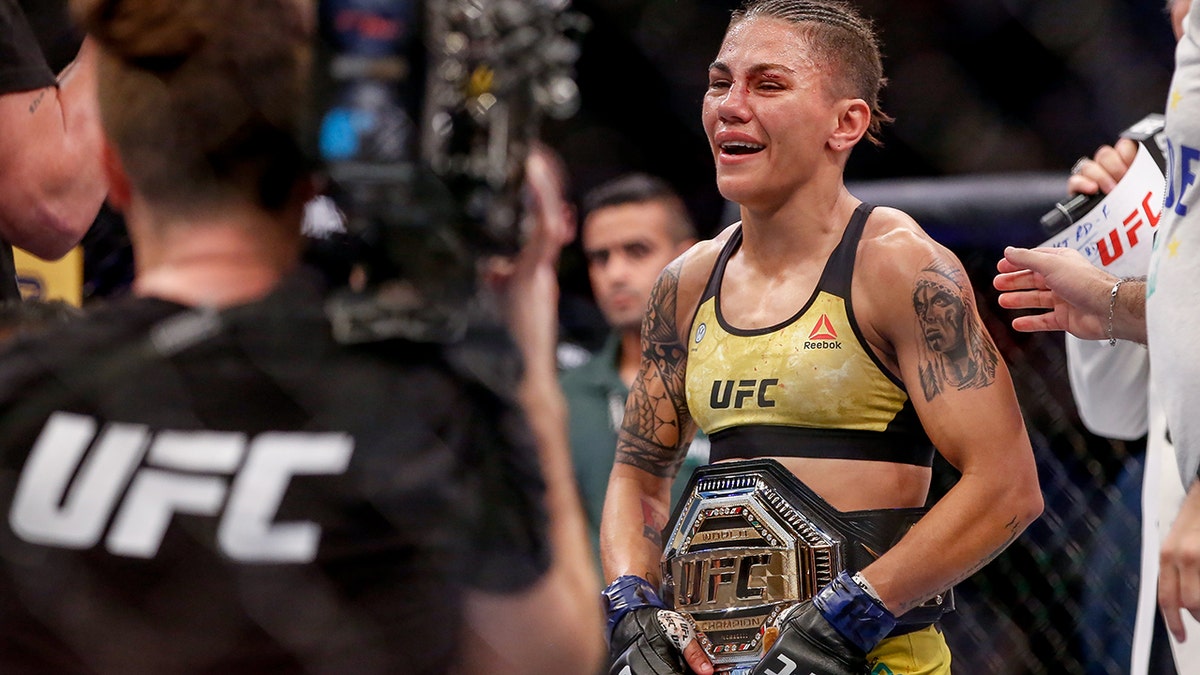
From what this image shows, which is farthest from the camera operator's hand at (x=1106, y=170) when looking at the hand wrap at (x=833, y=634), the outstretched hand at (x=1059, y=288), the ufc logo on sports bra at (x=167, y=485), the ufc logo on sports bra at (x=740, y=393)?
the ufc logo on sports bra at (x=167, y=485)

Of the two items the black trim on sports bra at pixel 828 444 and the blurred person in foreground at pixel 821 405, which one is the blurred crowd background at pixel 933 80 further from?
the black trim on sports bra at pixel 828 444

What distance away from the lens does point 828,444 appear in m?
1.77

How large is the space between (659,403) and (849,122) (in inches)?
19.5

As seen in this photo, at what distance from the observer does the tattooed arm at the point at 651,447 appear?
196 centimetres

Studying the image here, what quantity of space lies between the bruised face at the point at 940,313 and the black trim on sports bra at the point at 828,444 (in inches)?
5.7

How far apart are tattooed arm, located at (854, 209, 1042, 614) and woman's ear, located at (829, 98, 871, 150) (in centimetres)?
23

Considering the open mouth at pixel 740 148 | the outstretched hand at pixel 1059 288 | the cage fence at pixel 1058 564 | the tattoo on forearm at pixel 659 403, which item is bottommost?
the cage fence at pixel 1058 564

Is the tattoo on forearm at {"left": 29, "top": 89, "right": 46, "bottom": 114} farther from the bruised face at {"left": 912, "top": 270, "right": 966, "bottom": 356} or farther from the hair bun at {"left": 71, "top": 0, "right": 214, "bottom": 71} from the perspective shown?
the bruised face at {"left": 912, "top": 270, "right": 966, "bottom": 356}

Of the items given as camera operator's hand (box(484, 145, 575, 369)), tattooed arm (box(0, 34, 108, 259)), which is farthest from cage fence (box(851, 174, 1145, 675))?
camera operator's hand (box(484, 145, 575, 369))

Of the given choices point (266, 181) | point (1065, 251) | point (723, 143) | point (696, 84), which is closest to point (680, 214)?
point (696, 84)

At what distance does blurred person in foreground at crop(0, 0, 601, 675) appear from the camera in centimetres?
108

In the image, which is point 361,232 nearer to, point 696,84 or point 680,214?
point 680,214

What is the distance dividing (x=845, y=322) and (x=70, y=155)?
105cm

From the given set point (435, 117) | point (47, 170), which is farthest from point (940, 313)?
point (47, 170)
